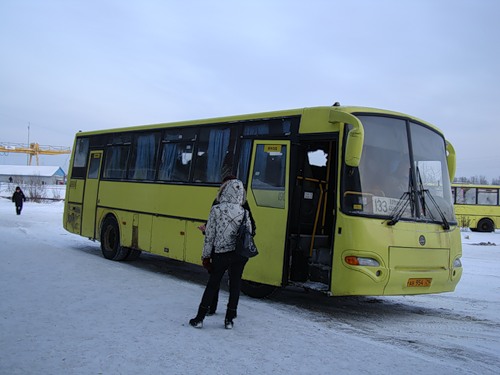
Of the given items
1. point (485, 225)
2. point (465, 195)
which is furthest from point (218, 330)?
point (485, 225)

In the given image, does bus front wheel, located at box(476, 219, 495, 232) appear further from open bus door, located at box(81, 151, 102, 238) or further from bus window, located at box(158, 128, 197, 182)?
bus window, located at box(158, 128, 197, 182)

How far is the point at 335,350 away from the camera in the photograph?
5246 mm

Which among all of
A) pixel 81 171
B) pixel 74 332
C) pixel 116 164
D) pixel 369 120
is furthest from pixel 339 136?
pixel 81 171

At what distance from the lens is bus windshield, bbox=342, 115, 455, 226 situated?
22.5 ft

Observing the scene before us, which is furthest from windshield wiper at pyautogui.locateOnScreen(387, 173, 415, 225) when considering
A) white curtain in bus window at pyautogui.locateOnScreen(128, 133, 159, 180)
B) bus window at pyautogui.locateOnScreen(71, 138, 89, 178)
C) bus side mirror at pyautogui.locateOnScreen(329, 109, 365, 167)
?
bus window at pyautogui.locateOnScreen(71, 138, 89, 178)

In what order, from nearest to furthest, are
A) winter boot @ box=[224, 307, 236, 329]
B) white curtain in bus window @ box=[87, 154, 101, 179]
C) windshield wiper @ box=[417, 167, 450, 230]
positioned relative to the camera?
winter boot @ box=[224, 307, 236, 329]
windshield wiper @ box=[417, 167, 450, 230]
white curtain in bus window @ box=[87, 154, 101, 179]

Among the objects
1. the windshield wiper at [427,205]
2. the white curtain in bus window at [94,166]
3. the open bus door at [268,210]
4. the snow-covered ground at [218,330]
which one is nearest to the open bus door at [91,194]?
the white curtain in bus window at [94,166]

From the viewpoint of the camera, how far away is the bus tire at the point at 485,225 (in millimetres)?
30547

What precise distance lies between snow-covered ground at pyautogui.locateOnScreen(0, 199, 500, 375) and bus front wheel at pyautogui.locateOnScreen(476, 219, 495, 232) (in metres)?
22.9

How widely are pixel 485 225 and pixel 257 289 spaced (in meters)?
27.0

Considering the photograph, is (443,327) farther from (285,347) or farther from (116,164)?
(116,164)

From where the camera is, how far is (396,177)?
7098 millimetres

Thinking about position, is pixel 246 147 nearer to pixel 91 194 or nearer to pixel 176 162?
pixel 176 162

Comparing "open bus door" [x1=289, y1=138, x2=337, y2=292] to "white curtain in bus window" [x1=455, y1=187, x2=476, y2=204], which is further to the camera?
"white curtain in bus window" [x1=455, y1=187, x2=476, y2=204]
